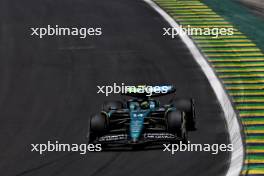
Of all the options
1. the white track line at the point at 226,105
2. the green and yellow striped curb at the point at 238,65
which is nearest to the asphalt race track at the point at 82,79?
the white track line at the point at 226,105

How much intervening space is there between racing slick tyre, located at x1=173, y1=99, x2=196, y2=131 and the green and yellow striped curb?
1356 millimetres

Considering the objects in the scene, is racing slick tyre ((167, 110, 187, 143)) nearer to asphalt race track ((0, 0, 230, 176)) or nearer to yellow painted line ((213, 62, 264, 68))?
asphalt race track ((0, 0, 230, 176))

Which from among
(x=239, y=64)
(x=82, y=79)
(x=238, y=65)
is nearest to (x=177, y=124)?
(x=82, y=79)

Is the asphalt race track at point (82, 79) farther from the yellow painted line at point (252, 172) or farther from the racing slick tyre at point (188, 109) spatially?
the yellow painted line at point (252, 172)

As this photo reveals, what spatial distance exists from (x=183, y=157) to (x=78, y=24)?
41.6 ft

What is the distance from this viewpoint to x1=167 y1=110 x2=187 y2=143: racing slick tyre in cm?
1895

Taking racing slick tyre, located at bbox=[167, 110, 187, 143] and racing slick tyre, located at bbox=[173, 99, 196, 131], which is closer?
racing slick tyre, located at bbox=[167, 110, 187, 143]

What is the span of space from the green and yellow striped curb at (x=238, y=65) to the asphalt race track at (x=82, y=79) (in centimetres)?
65

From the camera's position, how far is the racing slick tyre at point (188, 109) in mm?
20125

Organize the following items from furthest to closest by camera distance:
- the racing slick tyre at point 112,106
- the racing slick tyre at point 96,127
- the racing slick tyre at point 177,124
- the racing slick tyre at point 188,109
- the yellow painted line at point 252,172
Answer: the racing slick tyre at point 112,106, the racing slick tyre at point 188,109, the racing slick tyre at point 96,127, the racing slick tyre at point 177,124, the yellow painted line at point 252,172

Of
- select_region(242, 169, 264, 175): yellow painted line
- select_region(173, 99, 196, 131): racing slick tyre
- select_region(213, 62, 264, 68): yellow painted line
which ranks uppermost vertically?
select_region(213, 62, 264, 68): yellow painted line

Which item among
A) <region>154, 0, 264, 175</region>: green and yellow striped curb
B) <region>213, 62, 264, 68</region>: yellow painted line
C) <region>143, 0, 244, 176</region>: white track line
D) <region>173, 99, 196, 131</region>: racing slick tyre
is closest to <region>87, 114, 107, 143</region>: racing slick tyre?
<region>173, 99, 196, 131</region>: racing slick tyre

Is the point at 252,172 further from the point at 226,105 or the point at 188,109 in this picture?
the point at 226,105

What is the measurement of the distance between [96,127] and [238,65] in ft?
26.4
